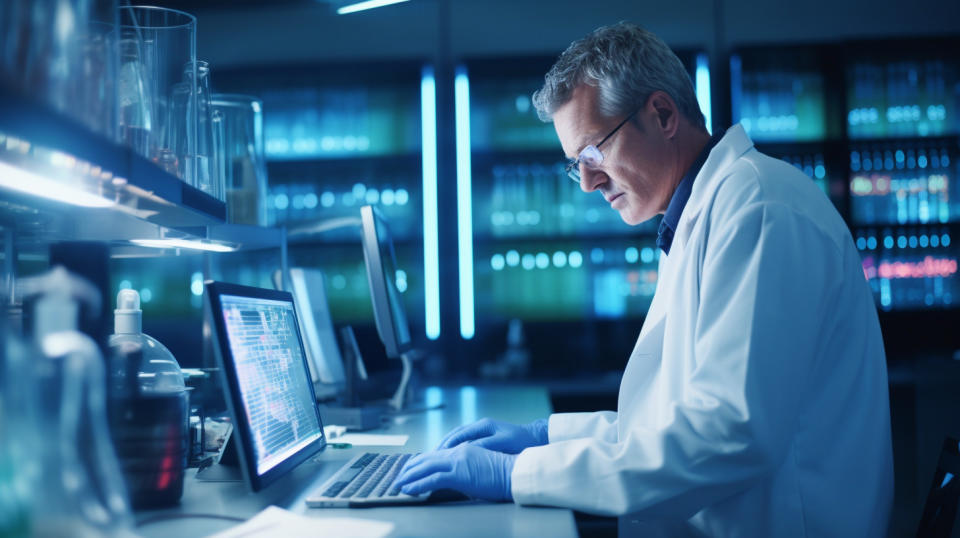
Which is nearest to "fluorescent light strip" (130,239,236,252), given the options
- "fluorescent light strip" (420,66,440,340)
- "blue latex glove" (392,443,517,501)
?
"blue latex glove" (392,443,517,501)

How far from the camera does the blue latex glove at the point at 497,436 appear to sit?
1303 millimetres

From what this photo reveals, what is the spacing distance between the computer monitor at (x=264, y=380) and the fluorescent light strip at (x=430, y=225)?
1956 millimetres

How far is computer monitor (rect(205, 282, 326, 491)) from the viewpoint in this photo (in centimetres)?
96

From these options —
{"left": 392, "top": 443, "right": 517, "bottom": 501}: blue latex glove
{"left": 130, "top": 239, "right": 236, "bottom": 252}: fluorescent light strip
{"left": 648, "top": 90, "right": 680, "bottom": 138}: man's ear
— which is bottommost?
{"left": 392, "top": 443, "right": 517, "bottom": 501}: blue latex glove

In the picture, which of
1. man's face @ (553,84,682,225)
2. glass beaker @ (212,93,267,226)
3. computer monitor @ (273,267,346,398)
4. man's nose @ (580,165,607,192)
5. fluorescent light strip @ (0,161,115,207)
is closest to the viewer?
fluorescent light strip @ (0,161,115,207)

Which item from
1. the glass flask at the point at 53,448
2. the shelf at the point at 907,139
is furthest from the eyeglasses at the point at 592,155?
the shelf at the point at 907,139

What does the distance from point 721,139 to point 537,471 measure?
73cm

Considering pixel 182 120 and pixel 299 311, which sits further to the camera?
pixel 299 311

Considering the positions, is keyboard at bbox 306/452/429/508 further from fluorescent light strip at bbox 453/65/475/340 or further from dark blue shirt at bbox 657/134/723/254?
fluorescent light strip at bbox 453/65/475/340

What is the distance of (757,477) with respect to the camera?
3.22ft

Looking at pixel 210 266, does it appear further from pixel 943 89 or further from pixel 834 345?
pixel 943 89

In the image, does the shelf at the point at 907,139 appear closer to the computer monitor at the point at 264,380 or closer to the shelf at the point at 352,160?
the shelf at the point at 352,160

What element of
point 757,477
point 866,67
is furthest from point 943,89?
point 757,477

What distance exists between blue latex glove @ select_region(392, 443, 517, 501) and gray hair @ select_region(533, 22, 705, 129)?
0.71 meters
